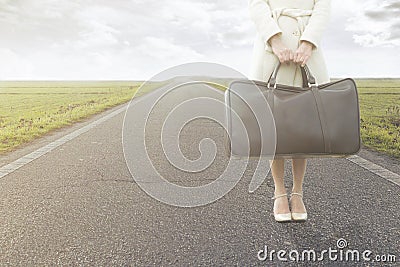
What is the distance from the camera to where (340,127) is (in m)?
2.83

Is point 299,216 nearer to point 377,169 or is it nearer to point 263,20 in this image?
point 263,20

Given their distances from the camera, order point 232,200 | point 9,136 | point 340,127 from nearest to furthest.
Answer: point 340,127 < point 232,200 < point 9,136

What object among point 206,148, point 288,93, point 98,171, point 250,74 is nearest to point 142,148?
point 206,148

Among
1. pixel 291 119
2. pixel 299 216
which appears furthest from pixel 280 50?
pixel 299 216

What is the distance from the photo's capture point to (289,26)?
3.04m

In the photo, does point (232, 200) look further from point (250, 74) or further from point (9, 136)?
point (9, 136)

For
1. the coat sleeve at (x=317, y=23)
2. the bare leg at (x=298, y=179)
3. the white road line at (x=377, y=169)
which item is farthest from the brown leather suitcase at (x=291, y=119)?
the white road line at (x=377, y=169)

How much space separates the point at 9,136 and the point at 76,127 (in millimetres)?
1407

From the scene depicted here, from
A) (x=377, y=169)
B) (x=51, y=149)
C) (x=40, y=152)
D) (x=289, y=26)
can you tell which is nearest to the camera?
(x=289, y=26)

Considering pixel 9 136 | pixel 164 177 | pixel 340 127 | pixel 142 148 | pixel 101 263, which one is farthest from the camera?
pixel 9 136

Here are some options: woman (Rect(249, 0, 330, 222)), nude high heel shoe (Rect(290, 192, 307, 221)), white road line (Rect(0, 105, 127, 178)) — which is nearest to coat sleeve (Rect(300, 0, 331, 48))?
woman (Rect(249, 0, 330, 222))

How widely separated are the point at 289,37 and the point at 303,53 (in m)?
0.16

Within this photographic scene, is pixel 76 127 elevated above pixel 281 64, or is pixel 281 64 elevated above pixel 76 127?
pixel 281 64

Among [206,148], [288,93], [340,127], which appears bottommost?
[206,148]
